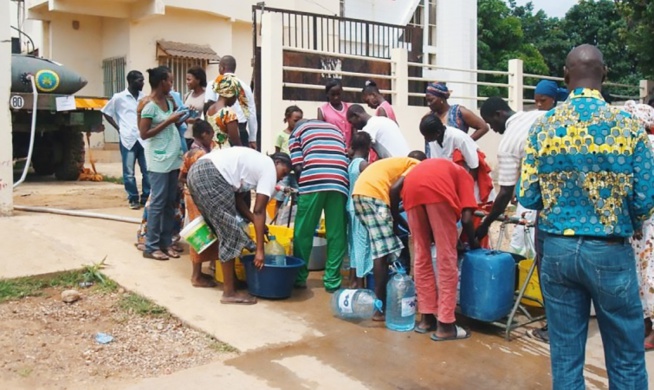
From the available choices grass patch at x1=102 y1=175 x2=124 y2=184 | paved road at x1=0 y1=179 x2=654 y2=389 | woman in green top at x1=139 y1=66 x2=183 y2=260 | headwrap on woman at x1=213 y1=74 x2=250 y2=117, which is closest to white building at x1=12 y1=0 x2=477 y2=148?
grass patch at x1=102 y1=175 x2=124 y2=184

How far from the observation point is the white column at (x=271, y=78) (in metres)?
10.5

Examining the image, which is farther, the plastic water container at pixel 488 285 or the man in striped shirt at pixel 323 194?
the man in striped shirt at pixel 323 194

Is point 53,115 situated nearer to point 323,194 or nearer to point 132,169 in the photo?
point 132,169

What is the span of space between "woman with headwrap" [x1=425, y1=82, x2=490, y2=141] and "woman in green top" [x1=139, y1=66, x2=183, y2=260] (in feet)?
7.59

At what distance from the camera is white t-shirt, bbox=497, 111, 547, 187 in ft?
16.0

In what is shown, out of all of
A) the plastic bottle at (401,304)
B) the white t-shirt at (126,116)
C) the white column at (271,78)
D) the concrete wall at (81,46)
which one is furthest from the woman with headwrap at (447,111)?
the concrete wall at (81,46)

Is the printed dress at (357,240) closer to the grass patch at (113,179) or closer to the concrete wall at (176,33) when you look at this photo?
the grass patch at (113,179)

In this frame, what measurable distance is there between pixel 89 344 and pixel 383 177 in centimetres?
232

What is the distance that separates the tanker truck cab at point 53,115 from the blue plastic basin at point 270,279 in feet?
18.3

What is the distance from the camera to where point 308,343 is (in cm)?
488

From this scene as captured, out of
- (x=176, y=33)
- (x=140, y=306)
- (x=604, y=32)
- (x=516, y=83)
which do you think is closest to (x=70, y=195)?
(x=140, y=306)

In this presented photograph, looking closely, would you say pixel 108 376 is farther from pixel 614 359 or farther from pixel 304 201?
pixel 614 359

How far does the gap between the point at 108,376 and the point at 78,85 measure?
26.4 feet

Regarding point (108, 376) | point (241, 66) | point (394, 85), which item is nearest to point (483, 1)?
point (241, 66)
